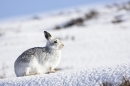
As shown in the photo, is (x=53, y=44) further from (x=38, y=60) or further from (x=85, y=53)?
(x=85, y=53)

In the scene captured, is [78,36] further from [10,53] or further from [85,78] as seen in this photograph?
[85,78]

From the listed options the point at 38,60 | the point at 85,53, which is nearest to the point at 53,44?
the point at 38,60

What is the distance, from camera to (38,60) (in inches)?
262

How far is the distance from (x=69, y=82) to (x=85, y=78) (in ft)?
0.81

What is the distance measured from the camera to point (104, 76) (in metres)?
5.55

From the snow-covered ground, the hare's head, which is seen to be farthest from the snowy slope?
the hare's head

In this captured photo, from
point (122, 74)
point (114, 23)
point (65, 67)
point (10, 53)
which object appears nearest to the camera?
point (122, 74)

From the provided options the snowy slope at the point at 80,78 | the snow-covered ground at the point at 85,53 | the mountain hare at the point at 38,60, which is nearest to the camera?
the snowy slope at the point at 80,78

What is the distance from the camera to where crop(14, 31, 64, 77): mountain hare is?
650cm

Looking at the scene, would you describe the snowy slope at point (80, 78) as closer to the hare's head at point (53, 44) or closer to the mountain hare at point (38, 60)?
the mountain hare at point (38, 60)

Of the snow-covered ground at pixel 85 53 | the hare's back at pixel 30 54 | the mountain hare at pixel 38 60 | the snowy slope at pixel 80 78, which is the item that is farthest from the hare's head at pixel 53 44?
the snowy slope at pixel 80 78

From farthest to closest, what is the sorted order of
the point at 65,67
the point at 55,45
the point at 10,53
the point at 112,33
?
the point at 112,33
the point at 10,53
the point at 65,67
the point at 55,45

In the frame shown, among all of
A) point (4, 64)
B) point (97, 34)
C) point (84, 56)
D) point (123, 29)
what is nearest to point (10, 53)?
point (4, 64)

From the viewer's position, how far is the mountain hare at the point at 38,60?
256 inches
